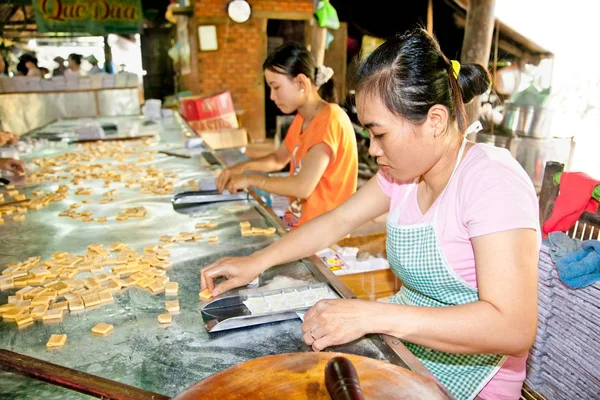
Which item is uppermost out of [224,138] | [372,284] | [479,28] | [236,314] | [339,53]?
[339,53]

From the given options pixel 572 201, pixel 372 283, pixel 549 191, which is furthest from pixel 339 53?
pixel 572 201

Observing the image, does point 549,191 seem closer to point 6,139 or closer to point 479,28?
point 479,28

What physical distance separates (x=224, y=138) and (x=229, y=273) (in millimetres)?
5313

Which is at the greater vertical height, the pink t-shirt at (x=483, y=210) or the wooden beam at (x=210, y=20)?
the wooden beam at (x=210, y=20)

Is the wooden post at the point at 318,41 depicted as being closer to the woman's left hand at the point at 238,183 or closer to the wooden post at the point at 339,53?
the wooden post at the point at 339,53

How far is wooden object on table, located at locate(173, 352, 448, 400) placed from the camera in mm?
875

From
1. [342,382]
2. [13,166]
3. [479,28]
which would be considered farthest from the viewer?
[479,28]

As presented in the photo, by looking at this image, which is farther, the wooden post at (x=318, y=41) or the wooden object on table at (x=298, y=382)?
the wooden post at (x=318, y=41)

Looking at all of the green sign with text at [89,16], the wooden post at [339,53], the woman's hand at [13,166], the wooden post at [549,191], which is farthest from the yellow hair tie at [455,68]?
the wooden post at [339,53]

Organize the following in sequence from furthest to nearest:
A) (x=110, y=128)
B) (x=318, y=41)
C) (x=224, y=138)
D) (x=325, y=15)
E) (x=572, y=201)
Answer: (x=318, y=41), (x=325, y=15), (x=224, y=138), (x=110, y=128), (x=572, y=201)

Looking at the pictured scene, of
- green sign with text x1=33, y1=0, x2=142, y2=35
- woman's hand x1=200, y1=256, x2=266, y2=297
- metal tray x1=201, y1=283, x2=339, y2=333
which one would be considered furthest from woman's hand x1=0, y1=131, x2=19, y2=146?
green sign with text x1=33, y1=0, x2=142, y2=35

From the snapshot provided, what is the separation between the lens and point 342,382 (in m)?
0.74

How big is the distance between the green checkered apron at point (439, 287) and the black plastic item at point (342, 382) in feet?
2.70

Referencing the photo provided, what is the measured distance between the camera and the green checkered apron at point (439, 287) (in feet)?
4.98
